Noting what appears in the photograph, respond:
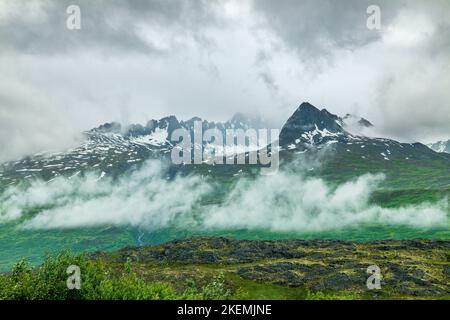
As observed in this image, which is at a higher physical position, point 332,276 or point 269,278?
point 332,276

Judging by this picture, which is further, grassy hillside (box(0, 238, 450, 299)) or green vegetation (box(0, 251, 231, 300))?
grassy hillside (box(0, 238, 450, 299))

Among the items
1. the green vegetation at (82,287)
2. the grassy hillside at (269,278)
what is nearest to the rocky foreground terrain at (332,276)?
the grassy hillside at (269,278)

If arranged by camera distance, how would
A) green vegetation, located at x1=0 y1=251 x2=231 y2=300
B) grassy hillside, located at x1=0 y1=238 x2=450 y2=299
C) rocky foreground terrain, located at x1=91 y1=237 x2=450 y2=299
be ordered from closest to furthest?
green vegetation, located at x1=0 y1=251 x2=231 y2=300, grassy hillside, located at x1=0 y1=238 x2=450 y2=299, rocky foreground terrain, located at x1=91 y1=237 x2=450 y2=299

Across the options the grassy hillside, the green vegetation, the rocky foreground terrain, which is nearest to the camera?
the green vegetation

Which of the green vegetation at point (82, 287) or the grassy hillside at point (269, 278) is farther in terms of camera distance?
the grassy hillside at point (269, 278)

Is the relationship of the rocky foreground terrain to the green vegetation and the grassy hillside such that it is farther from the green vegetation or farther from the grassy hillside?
the green vegetation

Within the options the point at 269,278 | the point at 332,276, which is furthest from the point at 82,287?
the point at 332,276

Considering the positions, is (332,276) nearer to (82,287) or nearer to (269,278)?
(269,278)

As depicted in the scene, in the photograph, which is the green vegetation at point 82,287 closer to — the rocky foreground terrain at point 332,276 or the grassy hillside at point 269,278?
the grassy hillside at point 269,278

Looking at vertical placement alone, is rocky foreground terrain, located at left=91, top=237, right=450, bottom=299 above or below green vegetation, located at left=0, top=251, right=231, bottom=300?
below

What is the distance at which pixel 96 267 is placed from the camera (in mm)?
101125

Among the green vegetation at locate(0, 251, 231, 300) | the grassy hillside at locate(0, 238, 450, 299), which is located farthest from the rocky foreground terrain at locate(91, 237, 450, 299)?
the green vegetation at locate(0, 251, 231, 300)
